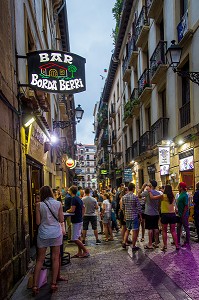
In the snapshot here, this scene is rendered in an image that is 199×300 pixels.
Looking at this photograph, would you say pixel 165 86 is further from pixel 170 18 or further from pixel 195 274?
pixel 195 274

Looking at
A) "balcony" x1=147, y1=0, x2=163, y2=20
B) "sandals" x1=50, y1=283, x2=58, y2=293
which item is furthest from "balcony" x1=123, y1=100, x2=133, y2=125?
"sandals" x1=50, y1=283, x2=58, y2=293

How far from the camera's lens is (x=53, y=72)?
6723 mm

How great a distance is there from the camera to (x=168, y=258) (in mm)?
7008

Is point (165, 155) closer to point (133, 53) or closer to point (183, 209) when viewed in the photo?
point (183, 209)

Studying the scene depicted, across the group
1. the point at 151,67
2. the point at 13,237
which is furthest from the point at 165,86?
the point at 13,237

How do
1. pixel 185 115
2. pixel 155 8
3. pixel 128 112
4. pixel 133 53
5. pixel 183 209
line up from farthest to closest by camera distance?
pixel 128 112, pixel 133 53, pixel 155 8, pixel 185 115, pixel 183 209

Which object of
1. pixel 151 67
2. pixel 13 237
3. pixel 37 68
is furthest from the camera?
pixel 151 67

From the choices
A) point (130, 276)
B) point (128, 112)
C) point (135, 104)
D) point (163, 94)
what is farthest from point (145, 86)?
point (130, 276)

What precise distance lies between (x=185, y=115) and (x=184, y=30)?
3241 mm

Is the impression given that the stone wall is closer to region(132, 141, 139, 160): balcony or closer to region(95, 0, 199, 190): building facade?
region(95, 0, 199, 190): building facade

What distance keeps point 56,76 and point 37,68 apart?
0.43 metres

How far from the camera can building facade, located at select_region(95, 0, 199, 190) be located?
11266mm

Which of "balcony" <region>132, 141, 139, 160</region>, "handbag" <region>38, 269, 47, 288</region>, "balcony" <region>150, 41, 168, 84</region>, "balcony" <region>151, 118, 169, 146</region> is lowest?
"handbag" <region>38, 269, 47, 288</region>

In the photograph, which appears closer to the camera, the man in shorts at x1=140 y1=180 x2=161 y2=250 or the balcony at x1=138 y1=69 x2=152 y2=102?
the man in shorts at x1=140 y1=180 x2=161 y2=250
